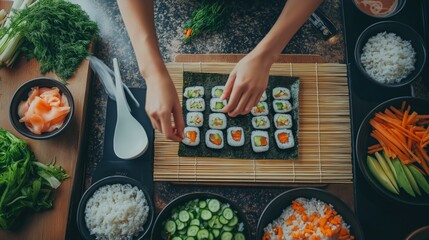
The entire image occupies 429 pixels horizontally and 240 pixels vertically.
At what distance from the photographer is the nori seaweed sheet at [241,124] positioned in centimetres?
204

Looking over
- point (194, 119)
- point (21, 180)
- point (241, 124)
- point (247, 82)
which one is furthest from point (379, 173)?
point (21, 180)

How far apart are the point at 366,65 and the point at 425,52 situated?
279 mm

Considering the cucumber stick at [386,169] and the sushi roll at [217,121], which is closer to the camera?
the cucumber stick at [386,169]

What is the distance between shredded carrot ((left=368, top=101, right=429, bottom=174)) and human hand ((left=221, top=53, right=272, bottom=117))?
671mm

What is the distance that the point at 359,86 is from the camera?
2.13 meters

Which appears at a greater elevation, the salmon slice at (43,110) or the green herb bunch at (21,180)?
the salmon slice at (43,110)

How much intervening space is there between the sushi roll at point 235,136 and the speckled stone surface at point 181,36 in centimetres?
43

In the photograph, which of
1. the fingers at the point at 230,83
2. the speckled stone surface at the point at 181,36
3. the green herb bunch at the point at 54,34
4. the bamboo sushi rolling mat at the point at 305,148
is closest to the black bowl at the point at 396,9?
the speckled stone surface at the point at 181,36

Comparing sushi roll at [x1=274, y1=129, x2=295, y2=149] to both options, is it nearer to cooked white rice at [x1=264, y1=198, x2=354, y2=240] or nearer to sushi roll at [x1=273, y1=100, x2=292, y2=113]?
sushi roll at [x1=273, y1=100, x2=292, y2=113]

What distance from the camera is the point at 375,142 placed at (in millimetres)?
1993

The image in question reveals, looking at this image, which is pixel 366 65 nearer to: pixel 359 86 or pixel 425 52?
pixel 359 86

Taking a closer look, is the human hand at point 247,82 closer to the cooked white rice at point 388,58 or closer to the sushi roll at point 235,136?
the sushi roll at point 235,136

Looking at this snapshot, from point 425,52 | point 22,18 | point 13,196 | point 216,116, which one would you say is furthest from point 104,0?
point 425,52

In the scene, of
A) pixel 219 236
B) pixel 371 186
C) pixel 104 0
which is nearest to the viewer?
pixel 219 236
